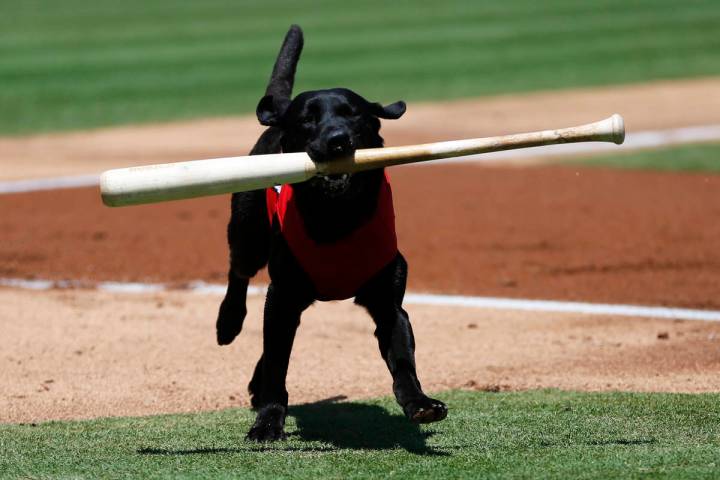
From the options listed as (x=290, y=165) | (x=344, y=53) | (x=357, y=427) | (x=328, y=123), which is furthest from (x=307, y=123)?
(x=344, y=53)

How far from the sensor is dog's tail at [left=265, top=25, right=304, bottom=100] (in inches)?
287

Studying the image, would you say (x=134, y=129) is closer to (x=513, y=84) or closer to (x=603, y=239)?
(x=513, y=84)

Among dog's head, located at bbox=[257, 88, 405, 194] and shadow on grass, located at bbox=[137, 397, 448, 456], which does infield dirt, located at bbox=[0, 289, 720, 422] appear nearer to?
shadow on grass, located at bbox=[137, 397, 448, 456]

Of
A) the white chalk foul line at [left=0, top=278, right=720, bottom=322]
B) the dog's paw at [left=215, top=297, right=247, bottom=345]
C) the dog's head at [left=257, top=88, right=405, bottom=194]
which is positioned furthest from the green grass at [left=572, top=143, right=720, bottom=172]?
the dog's head at [left=257, top=88, right=405, bottom=194]

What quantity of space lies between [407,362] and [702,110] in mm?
13794

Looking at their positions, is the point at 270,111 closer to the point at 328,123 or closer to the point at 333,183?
the point at 328,123

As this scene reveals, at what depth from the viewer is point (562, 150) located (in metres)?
15.8

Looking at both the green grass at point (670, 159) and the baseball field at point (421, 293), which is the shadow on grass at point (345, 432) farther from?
the green grass at point (670, 159)

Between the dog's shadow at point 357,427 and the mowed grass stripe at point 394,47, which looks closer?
the dog's shadow at point 357,427

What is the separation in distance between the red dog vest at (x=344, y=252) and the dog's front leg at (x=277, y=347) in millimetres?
164

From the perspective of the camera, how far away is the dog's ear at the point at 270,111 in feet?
19.5

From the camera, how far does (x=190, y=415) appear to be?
21.0 feet

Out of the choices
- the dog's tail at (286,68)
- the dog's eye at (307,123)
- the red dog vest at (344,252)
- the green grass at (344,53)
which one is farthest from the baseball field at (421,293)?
the dog's tail at (286,68)

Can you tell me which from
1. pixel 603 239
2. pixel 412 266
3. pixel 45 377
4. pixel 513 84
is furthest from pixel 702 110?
pixel 45 377
